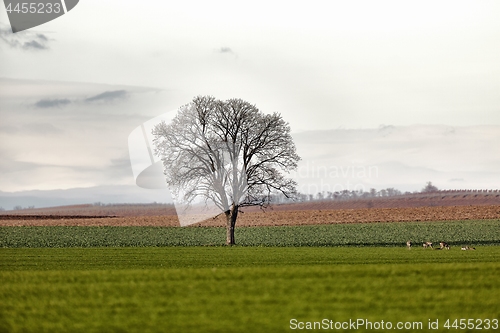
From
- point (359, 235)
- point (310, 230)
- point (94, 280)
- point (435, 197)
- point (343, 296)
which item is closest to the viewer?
point (343, 296)

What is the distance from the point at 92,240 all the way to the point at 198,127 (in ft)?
44.9

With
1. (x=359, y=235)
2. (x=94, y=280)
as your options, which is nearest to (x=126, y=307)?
(x=94, y=280)

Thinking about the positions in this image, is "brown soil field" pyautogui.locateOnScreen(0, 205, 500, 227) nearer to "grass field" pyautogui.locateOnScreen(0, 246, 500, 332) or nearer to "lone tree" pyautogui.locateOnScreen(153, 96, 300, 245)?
"lone tree" pyautogui.locateOnScreen(153, 96, 300, 245)

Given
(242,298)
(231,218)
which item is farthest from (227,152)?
(242,298)

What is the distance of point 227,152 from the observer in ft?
158

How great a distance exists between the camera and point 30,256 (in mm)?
34688

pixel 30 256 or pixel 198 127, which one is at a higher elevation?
pixel 198 127

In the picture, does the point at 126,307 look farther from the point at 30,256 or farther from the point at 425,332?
the point at 30,256

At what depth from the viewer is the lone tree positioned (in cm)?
4775
